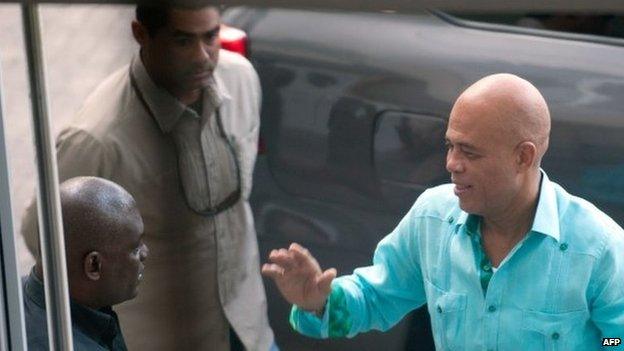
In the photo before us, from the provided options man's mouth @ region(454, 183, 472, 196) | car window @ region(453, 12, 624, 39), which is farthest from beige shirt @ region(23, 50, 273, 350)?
car window @ region(453, 12, 624, 39)

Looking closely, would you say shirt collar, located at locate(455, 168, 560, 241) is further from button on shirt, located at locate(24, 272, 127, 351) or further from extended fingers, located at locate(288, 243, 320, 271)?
button on shirt, located at locate(24, 272, 127, 351)

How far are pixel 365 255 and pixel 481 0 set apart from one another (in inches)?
21.8

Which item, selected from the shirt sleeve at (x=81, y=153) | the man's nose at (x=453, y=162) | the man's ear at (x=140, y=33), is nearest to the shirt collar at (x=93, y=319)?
the shirt sleeve at (x=81, y=153)

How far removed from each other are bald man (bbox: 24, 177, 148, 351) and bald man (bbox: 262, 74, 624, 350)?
49 centimetres

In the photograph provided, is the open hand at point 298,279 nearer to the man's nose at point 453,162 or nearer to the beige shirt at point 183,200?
the beige shirt at point 183,200

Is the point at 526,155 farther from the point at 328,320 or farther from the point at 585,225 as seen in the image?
the point at 328,320

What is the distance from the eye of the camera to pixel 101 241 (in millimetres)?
2580

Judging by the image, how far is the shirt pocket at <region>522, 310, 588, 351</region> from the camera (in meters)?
2.17

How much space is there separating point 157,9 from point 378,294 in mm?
560

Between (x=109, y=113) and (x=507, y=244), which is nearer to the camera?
(x=507, y=244)

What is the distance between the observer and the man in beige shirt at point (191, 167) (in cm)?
234

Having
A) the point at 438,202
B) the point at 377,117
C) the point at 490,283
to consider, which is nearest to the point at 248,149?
the point at 377,117

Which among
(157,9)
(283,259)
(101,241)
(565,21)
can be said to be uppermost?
(565,21)

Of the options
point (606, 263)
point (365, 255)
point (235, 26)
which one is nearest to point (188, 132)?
point (235, 26)
